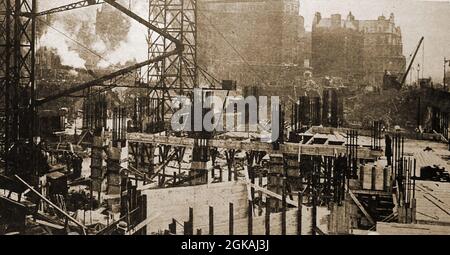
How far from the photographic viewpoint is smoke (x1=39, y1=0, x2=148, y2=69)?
12.4 m

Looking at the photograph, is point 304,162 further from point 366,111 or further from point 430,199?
point 430,199

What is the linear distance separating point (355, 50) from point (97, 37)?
8.27 m

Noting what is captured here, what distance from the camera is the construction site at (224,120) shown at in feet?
31.7

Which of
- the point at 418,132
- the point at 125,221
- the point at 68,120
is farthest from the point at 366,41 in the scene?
the point at 68,120

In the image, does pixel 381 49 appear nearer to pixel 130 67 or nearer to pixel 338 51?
pixel 338 51

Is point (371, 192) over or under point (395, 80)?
under

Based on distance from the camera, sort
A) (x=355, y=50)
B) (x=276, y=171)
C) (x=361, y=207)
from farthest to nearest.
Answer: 1. (x=355, y=50)
2. (x=276, y=171)
3. (x=361, y=207)

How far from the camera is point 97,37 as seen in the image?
13367 millimetres

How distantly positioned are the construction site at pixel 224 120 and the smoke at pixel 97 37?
1.9 inches

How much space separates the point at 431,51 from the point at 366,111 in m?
2.39

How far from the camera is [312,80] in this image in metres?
12.1

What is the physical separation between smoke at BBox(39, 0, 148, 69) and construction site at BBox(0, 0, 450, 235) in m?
0.05

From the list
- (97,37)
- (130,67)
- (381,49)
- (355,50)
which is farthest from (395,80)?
(97,37)

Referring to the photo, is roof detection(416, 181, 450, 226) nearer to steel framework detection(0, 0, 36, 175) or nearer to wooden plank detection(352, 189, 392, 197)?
wooden plank detection(352, 189, 392, 197)
